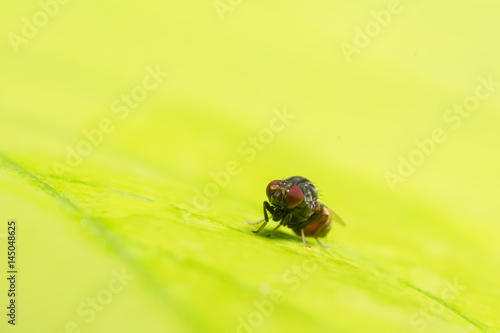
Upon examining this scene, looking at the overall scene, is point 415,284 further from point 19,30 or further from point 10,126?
point 19,30

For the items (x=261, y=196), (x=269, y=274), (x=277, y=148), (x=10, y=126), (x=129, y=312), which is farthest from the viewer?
(x=277, y=148)

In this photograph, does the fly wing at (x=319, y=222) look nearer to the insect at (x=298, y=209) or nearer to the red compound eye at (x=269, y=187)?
the insect at (x=298, y=209)

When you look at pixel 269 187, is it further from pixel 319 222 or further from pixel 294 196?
pixel 319 222

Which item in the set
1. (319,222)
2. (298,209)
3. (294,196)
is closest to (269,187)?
(294,196)

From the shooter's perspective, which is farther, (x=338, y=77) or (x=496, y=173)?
(x=338, y=77)

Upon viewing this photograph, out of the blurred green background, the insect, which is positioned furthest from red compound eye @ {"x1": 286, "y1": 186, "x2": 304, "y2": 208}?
the blurred green background

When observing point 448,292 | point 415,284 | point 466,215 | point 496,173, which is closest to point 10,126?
point 415,284

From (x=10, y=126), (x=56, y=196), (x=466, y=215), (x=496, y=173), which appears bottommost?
(x=10, y=126)
